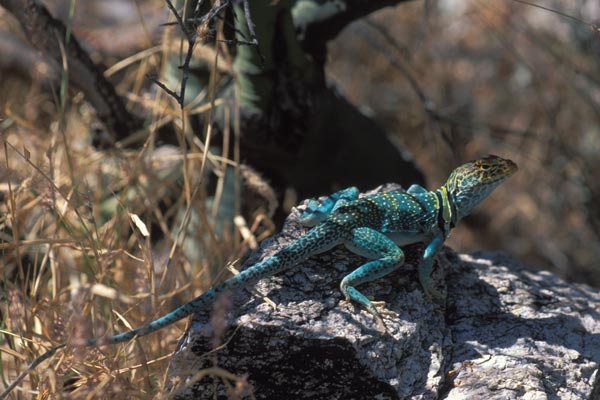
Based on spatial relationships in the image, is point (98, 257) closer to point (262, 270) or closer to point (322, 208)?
point (262, 270)

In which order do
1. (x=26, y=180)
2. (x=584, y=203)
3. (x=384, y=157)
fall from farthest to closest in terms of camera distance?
1. (x=584, y=203)
2. (x=384, y=157)
3. (x=26, y=180)

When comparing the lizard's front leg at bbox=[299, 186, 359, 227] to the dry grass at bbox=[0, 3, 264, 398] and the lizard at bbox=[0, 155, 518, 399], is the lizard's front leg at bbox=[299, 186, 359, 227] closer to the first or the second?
the lizard at bbox=[0, 155, 518, 399]

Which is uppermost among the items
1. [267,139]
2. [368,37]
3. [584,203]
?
[368,37]

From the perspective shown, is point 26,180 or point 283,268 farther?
point 26,180

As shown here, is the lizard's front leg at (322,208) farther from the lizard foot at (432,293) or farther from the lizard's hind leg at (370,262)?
the lizard foot at (432,293)

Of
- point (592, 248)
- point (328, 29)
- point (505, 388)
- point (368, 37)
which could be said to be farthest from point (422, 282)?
point (592, 248)

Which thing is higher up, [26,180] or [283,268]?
[26,180]

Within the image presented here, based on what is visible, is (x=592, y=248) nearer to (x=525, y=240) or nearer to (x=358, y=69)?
(x=525, y=240)

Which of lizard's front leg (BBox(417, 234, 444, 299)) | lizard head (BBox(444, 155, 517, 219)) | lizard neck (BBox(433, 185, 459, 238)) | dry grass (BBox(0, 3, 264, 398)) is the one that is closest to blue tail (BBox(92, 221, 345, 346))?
dry grass (BBox(0, 3, 264, 398))
